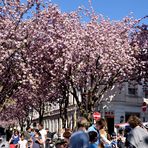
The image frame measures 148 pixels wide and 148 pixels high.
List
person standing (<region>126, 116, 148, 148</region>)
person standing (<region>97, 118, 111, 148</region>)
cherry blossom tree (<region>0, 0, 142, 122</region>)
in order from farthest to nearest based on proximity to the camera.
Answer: cherry blossom tree (<region>0, 0, 142, 122</region>) → person standing (<region>97, 118, 111, 148</region>) → person standing (<region>126, 116, 148, 148</region>)

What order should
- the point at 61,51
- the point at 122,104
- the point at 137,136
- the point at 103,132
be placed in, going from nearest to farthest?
the point at 137,136 < the point at 103,132 < the point at 61,51 < the point at 122,104

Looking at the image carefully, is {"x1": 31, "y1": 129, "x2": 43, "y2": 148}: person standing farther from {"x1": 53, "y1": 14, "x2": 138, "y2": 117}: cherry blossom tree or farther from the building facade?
the building facade

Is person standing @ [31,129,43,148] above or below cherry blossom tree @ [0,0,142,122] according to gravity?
below

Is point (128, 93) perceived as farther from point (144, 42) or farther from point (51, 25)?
point (51, 25)

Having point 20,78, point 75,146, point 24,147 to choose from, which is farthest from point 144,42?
point 75,146

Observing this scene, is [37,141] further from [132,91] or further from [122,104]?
[132,91]

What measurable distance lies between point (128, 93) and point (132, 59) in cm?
1683

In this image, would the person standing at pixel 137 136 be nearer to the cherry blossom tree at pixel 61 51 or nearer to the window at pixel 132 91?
the cherry blossom tree at pixel 61 51

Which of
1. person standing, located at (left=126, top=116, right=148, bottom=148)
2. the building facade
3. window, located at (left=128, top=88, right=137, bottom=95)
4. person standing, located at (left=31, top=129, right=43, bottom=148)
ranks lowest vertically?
person standing, located at (left=31, top=129, right=43, bottom=148)

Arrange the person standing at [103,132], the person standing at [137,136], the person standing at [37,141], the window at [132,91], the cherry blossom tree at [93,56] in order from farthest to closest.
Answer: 1. the window at [132,91]
2. the cherry blossom tree at [93,56]
3. the person standing at [37,141]
4. the person standing at [103,132]
5. the person standing at [137,136]

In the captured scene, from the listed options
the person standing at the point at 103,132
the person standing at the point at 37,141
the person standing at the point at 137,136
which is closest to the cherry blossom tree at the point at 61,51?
the person standing at the point at 37,141

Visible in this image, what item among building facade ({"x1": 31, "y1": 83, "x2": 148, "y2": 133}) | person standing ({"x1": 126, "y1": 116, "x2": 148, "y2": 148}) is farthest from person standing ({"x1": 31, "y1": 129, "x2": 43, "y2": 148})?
building facade ({"x1": 31, "y1": 83, "x2": 148, "y2": 133})

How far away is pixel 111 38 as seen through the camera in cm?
2450

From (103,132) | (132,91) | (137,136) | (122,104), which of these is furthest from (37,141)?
(132,91)
